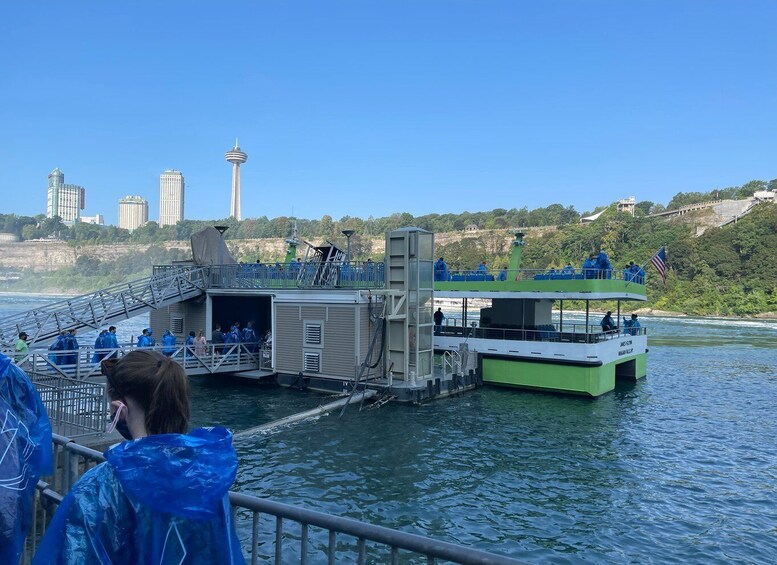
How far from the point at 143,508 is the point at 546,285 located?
23379 mm

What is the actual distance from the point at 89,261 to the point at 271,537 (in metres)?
205

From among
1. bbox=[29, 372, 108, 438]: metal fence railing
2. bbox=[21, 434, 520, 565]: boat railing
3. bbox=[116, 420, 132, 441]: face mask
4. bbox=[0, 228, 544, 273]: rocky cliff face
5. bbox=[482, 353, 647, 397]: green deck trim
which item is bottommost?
bbox=[482, 353, 647, 397]: green deck trim

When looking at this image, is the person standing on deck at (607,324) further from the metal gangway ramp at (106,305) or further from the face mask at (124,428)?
the face mask at (124,428)

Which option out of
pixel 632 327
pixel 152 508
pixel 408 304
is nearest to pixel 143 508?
pixel 152 508

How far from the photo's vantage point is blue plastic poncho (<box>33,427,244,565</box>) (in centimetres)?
232

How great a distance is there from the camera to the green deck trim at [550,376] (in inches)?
893

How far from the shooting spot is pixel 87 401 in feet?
39.0

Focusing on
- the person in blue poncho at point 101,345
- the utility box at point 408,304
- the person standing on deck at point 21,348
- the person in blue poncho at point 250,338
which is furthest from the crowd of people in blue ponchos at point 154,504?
the person in blue poncho at point 250,338

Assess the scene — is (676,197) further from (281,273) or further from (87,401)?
(87,401)

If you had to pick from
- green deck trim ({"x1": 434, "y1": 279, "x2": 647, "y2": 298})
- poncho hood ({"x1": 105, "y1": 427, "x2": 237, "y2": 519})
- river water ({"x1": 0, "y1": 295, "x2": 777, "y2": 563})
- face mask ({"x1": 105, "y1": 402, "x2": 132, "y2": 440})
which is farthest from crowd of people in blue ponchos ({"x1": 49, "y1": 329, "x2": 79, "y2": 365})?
poncho hood ({"x1": 105, "y1": 427, "x2": 237, "y2": 519})

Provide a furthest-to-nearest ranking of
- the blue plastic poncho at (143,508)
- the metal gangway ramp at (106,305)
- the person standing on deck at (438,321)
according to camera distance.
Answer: the person standing on deck at (438,321) < the metal gangway ramp at (106,305) < the blue plastic poncho at (143,508)

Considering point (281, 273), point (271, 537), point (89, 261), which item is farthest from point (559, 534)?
point (89, 261)

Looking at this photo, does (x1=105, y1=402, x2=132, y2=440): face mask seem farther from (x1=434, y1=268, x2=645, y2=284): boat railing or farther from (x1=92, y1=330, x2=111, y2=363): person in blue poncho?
(x1=434, y1=268, x2=645, y2=284): boat railing

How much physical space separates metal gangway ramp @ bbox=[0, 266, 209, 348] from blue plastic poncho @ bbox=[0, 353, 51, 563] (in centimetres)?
1809
